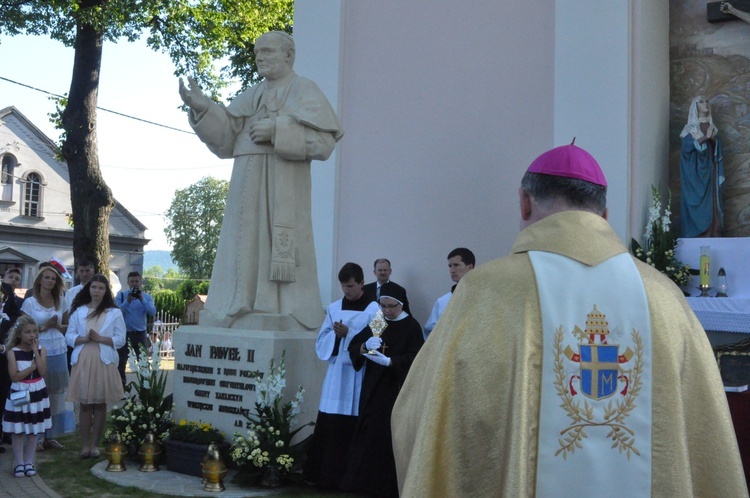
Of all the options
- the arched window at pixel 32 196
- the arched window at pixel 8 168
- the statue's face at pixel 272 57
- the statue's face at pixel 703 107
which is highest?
the arched window at pixel 8 168

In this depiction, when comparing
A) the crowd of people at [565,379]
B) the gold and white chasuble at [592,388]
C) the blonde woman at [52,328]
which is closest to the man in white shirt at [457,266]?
the blonde woman at [52,328]

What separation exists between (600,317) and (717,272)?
243 inches

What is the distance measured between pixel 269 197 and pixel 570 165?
4.98 m

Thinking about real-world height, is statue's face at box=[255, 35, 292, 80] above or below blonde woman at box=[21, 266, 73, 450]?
above

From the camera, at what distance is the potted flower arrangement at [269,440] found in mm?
6477

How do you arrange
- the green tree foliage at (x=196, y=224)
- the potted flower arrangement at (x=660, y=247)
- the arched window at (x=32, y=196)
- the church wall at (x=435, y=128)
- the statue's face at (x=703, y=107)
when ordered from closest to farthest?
the potted flower arrangement at (x=660, y=247) < the statue's face at (x=703, y=107) < the church wall at (x=435, y=128) < the arched window at (x=32, y=196) < the green tree foliage at (x=196, y=224)

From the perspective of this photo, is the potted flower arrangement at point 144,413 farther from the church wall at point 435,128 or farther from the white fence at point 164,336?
the white fence at point 164,336

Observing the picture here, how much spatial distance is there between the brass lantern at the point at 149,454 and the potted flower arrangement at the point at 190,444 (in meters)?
0.10

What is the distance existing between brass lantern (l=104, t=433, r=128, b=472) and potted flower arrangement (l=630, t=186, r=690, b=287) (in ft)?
17.0

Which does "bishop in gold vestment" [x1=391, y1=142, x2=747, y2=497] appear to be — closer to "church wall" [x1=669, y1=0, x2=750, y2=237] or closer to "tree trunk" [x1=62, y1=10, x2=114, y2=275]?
"church wall" [x1=669, y1=0, x2=750, y2=237]

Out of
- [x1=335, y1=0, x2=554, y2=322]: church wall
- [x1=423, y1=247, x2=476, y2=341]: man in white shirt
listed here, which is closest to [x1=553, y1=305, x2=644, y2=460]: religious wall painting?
[x1=423, y1=247, x2=476, y2=341]: man in white shirt

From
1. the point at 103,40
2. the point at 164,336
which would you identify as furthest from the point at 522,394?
the point at 164,336

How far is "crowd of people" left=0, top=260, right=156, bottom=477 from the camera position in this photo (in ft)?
22.9

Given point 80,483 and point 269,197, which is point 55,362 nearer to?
point 80,483
